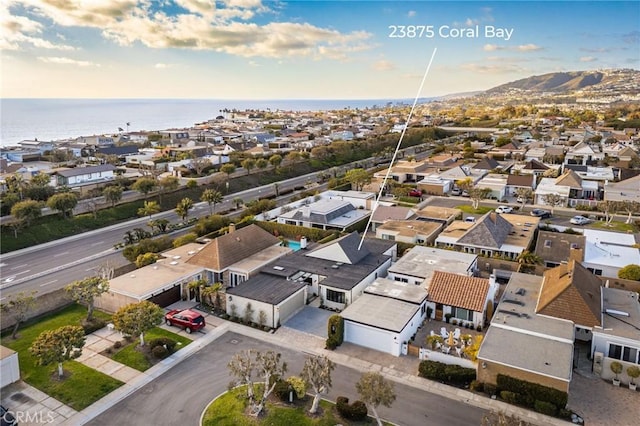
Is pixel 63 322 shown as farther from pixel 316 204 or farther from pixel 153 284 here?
pixel 316 204

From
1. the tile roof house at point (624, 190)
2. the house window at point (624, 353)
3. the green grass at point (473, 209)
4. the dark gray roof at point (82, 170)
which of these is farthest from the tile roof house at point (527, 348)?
the dark gray roof at point (82, 170)

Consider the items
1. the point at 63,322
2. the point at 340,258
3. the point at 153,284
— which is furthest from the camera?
the point at 340,258

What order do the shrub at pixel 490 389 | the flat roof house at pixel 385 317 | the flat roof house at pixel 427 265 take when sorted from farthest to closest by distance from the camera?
the flat roof house at pixel 427 265
the flat roof house at pixel 385 317
the shrub at pixel 490 389

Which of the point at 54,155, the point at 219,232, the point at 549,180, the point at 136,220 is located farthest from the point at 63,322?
the point at 54,155

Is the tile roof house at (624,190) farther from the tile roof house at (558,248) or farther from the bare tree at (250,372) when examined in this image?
the bare tree at (250,372)

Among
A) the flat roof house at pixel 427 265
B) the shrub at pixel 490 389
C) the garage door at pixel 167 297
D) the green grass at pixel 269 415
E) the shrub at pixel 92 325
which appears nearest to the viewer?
the green grass at pixel 269 415

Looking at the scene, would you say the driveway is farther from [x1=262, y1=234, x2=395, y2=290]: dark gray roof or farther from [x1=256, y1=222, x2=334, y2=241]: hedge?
[x1=256, y1=222, x2=334, y2=241]: hedge

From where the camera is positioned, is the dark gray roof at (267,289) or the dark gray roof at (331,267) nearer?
the dark gray roof at (267,289)
